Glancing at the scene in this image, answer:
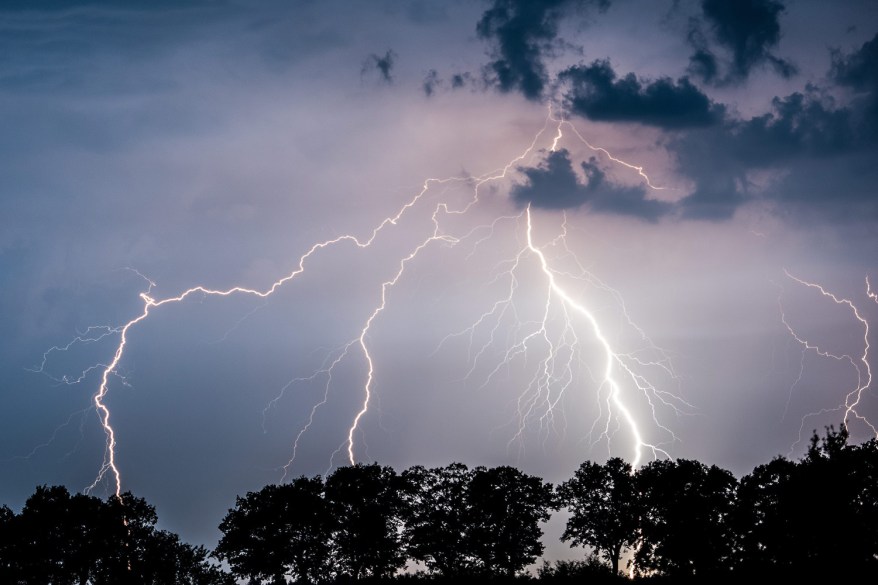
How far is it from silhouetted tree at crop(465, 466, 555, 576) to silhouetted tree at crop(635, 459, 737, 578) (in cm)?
681

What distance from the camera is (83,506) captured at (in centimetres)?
4181

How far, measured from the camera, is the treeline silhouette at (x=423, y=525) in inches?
1511

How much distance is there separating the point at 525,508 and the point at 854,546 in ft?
64.4

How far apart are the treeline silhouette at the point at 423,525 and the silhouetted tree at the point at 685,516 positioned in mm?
65

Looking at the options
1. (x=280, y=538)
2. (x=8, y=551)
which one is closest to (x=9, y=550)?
(x=8, y=551)

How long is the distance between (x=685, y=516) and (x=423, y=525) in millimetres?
16907

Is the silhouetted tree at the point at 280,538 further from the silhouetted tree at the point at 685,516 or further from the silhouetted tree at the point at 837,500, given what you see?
the silhouetted tree at the point at 837,500

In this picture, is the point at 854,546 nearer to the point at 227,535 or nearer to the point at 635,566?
the point at 635,566

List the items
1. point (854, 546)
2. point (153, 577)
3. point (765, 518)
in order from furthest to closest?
point (153, 577) < point (765, 518) < point (854, 546)

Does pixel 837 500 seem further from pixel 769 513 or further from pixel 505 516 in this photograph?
pixel 505 516

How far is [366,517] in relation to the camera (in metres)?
44.9

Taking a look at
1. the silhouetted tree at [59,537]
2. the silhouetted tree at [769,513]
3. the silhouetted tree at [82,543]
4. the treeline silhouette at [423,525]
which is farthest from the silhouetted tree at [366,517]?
the silhouetted tree at [769,513]


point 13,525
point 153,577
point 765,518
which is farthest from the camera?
point 153,577

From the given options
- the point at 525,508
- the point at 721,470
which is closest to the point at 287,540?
the point at 525,508
